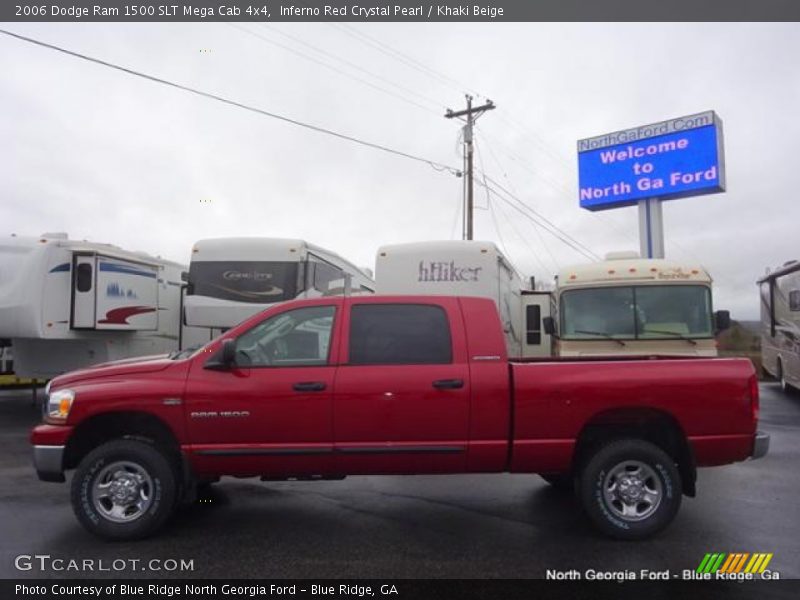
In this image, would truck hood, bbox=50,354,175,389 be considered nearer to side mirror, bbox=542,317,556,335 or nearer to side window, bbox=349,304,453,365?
side window, bbox=349,304,453,365

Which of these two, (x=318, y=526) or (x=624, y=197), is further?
(x=624, y=197)

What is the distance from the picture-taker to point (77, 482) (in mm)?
5051

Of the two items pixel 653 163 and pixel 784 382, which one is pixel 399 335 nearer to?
pixel 784 382

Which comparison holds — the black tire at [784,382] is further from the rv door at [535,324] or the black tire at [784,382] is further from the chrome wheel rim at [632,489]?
the chrome wheel rim at [632,489]

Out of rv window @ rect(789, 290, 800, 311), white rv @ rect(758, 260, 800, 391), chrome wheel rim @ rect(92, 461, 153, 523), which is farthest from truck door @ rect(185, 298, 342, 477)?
white rv @ rect(758, 260, 800, 391)

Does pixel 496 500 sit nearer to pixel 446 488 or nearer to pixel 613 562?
pixel 446 488

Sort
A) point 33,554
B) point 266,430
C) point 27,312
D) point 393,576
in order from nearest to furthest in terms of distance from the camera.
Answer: point 393,576
point 33,554
point 266,430
point 27,312

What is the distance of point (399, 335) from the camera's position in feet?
17.5

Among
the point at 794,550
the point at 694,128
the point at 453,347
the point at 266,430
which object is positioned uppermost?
the point at 694,128

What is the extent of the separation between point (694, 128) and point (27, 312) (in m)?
19.3

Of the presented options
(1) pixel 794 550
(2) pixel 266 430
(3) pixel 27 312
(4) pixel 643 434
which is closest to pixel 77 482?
(2) pixel 266 430

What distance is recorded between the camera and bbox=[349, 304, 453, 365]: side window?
5242 mm

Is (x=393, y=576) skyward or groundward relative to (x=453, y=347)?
groundward

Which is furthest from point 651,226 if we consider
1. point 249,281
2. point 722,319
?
point 249,281
